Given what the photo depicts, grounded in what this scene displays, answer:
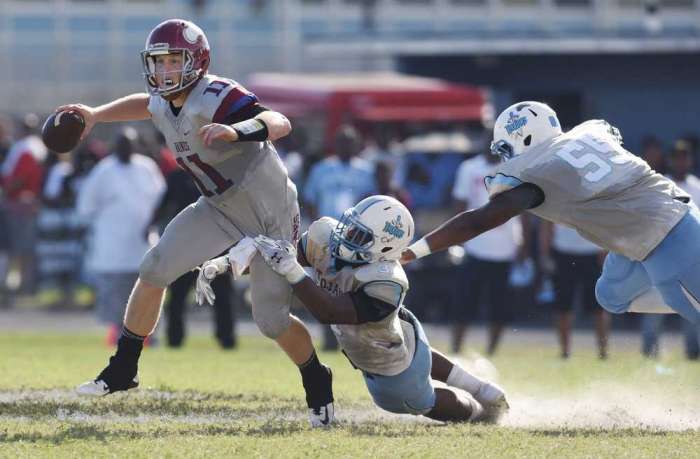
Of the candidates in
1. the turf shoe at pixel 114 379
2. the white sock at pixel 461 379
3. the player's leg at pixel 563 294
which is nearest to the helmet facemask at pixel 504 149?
the white sock at pixel 461 379

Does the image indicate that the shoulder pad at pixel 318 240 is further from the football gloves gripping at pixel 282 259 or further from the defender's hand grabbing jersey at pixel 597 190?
the defender's hand grabbing jersey at pixel 597 190

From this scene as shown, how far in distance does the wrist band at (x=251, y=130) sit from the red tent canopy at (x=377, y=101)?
14.3 metres

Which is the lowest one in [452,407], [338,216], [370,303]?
[338,216]

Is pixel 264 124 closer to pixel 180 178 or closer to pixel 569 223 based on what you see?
pixel 569 223

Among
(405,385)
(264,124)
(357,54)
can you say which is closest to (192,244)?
(264,124)

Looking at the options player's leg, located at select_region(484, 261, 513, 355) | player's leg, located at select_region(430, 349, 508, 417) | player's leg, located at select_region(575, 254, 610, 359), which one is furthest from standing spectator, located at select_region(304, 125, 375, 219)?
player's leg, located at select_region(430, 349, 508, 417)

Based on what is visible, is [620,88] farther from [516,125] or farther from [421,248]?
[421,248]

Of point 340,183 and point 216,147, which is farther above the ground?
point 216,147

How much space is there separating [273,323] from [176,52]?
150cm

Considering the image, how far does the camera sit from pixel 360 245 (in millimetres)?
7559

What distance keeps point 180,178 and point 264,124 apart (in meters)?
6.46

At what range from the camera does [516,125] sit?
7883 mm

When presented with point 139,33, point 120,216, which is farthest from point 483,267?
point 139,33

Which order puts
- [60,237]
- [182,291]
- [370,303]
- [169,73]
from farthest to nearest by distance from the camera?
1. [60,237]
2. [182,291]
3. [169,73]
4. [370,303]
